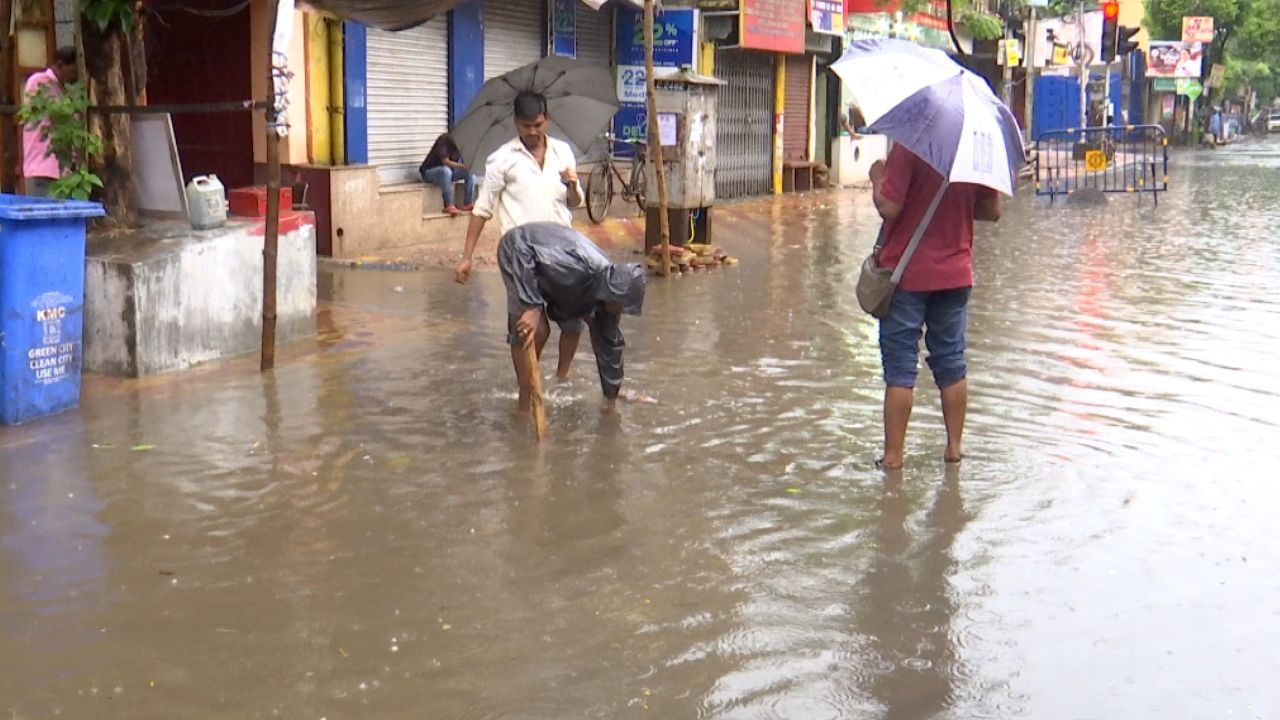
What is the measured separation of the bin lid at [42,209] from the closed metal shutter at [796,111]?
1879 cm

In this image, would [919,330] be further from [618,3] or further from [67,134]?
[618,3]

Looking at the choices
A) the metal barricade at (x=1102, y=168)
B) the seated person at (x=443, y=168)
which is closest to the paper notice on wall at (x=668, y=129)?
the seated person at (x=443, y=168)

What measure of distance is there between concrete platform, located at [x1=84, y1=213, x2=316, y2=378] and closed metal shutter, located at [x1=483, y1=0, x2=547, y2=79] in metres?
8.38

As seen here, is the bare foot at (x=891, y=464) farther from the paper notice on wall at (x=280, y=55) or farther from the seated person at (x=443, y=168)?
the seated person at (x=443, y=168)

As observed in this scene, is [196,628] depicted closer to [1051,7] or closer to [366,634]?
[366,634]

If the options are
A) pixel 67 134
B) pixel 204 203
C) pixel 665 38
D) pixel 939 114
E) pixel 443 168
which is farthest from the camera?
pixel 665 38

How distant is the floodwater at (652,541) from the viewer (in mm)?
3803

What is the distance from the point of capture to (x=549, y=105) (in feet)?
27.0

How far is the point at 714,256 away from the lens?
42.8 ft

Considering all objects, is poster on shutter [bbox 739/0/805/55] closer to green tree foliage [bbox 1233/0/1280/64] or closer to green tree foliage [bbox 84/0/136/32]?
green tree foliage [bbox 84/0/136/32]

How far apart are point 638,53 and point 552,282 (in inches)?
516

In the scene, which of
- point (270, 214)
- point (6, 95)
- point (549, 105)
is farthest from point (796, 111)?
point (270, 214)

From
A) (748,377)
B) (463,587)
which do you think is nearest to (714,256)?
(748,377)

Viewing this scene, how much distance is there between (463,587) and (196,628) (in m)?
0.84
